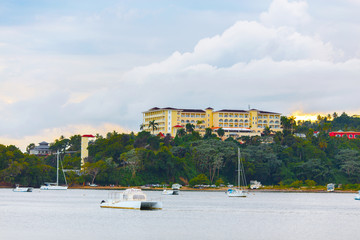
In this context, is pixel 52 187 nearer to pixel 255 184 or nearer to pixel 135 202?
pixel 255 184

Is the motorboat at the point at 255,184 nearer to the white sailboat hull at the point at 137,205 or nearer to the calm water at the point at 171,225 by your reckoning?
the calm water at the point at 171,225

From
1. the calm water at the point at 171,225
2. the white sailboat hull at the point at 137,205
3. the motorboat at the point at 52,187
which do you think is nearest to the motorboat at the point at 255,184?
the motorboat at the point at 52,187

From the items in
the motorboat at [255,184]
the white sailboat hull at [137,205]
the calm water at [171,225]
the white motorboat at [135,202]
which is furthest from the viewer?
the motorboat at [255,184]

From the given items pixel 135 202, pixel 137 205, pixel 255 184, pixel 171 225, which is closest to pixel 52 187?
pixel 255 184

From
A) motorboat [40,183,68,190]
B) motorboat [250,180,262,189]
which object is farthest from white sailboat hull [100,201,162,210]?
motorboat [250,180,262,189]

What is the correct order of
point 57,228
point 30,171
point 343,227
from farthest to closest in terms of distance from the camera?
point 30,171, point 343,227, point 57,228

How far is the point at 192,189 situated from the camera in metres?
192

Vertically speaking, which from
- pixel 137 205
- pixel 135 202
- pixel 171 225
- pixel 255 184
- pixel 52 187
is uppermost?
pixel 255 184

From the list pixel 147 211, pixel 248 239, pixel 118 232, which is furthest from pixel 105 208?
pixel 248 239

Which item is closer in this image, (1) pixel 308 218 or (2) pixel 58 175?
(1) pixel 308 218

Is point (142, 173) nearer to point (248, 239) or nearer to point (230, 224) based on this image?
point (230, 224)

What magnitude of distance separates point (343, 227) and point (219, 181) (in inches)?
4867

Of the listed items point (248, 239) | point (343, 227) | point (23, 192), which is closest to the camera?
point (248, 239)

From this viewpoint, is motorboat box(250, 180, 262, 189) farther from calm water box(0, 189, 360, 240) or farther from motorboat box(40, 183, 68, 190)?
calm water box(0, 189, 360, 240)
